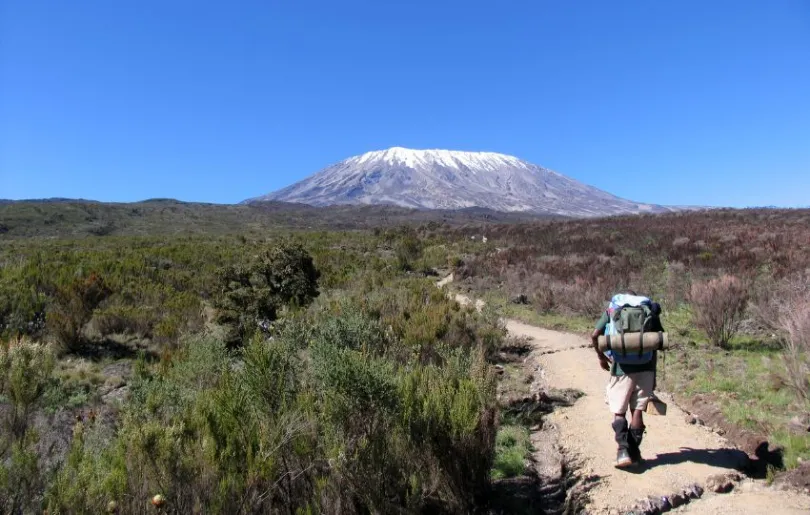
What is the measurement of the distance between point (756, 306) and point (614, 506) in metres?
5.82

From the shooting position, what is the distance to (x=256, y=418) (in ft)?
9.08

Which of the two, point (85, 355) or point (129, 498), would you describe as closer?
point (129, 498)

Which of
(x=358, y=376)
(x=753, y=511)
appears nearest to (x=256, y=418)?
(x=358, y=376)

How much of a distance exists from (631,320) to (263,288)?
7.48 meters

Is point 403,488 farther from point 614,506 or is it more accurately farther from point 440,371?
point 614,506

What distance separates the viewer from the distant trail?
3125 millimetres

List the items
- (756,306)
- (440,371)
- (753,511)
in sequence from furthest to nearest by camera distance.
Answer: (756,306) < (440,371) < (753,511)

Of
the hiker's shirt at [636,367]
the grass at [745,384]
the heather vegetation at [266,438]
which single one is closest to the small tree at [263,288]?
the heather vegetation at [266,438]

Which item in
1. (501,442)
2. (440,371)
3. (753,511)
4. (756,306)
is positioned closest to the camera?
(753,511)

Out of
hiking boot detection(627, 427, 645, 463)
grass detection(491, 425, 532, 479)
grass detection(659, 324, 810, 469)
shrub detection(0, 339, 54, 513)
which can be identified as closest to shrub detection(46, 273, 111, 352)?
shrub detection(0, 339, 54, 513)

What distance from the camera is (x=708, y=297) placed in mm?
7105

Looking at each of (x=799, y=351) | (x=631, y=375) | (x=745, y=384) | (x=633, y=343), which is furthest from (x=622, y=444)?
(x=799, y=351)

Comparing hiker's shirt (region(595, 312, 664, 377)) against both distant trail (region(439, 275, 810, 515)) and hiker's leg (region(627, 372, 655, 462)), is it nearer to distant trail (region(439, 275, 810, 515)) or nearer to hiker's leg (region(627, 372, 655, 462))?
hiker's leg (region(627, 372, 655, 462))

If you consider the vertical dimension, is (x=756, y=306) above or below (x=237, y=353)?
above
